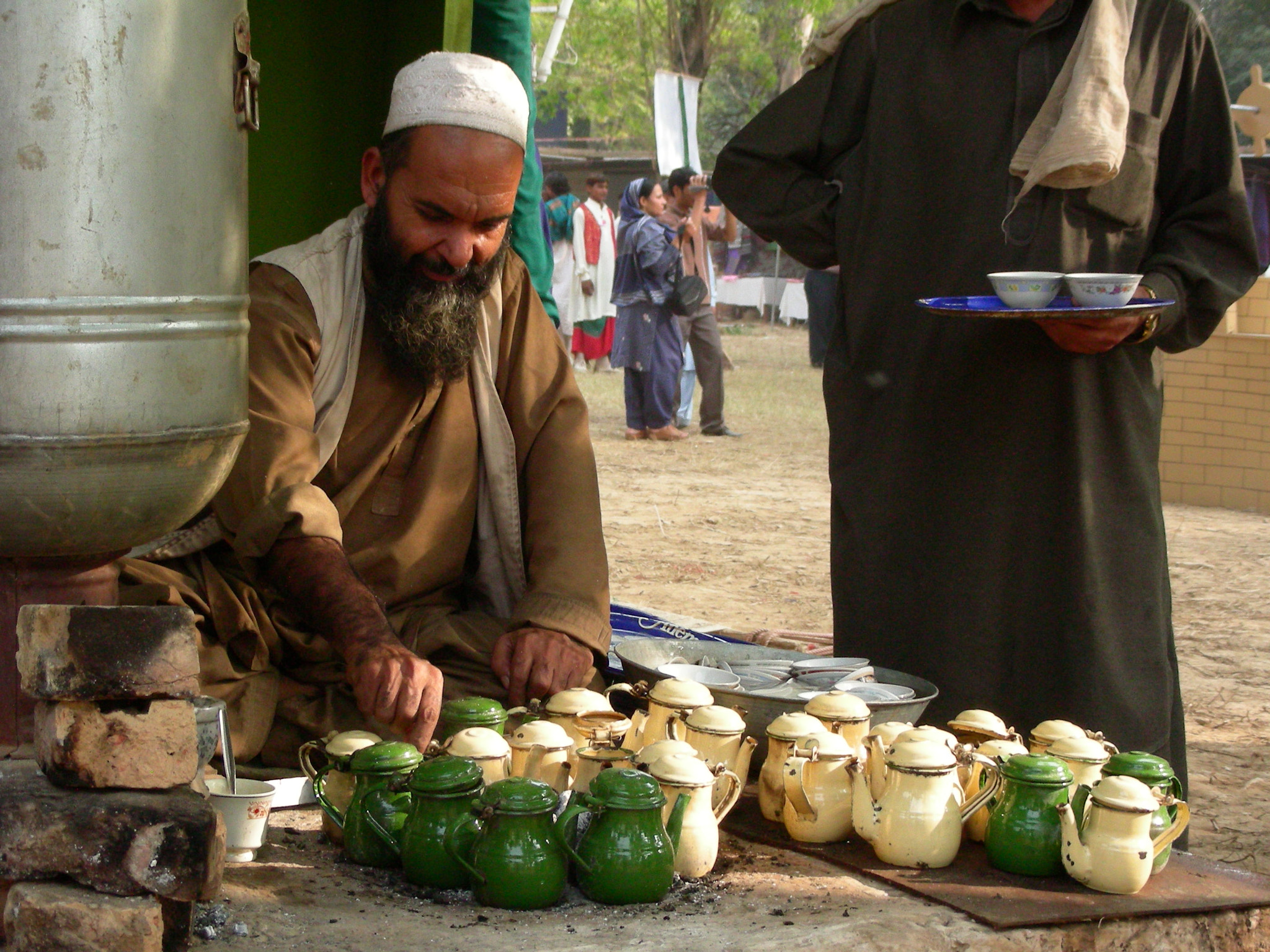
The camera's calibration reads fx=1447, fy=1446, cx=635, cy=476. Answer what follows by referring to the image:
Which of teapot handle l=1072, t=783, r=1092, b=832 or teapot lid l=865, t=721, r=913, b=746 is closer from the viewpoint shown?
teapot handle l=1072, t=783, r=1092, b=832

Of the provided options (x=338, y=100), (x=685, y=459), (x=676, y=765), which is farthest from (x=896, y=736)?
(x=685, y=459)

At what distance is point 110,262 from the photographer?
78.9 inches

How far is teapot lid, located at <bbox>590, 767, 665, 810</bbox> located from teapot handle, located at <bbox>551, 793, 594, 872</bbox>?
3cm

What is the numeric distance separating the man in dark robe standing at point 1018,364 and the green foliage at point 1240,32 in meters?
20.7

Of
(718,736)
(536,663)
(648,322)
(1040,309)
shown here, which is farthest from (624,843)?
(648,322)

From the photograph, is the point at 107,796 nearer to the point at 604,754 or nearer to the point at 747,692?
the point at 604,754

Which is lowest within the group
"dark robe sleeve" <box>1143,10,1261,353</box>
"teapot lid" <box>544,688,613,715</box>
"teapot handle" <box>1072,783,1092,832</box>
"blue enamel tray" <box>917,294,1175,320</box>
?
"teapot handle" <box>1072,783,1092,832</box>

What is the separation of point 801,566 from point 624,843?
5.50 m

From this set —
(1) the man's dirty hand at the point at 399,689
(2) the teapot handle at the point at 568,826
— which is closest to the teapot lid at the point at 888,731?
(2) the teapot handle at the point at 568,826

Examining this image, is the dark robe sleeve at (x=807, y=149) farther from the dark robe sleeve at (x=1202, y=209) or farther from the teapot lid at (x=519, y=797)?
the teapot lid at (x=519, y=797)

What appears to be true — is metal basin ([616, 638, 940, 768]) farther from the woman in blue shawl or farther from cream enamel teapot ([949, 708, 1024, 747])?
the woman in blue shawl

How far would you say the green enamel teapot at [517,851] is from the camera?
215cm

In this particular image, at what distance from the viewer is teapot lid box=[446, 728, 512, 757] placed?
2432mm

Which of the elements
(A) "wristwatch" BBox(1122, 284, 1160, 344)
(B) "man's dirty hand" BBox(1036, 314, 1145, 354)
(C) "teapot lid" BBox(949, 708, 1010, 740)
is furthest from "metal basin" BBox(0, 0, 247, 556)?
(A) "wristwatch" BBox(1122, 284, 1160, 344)
